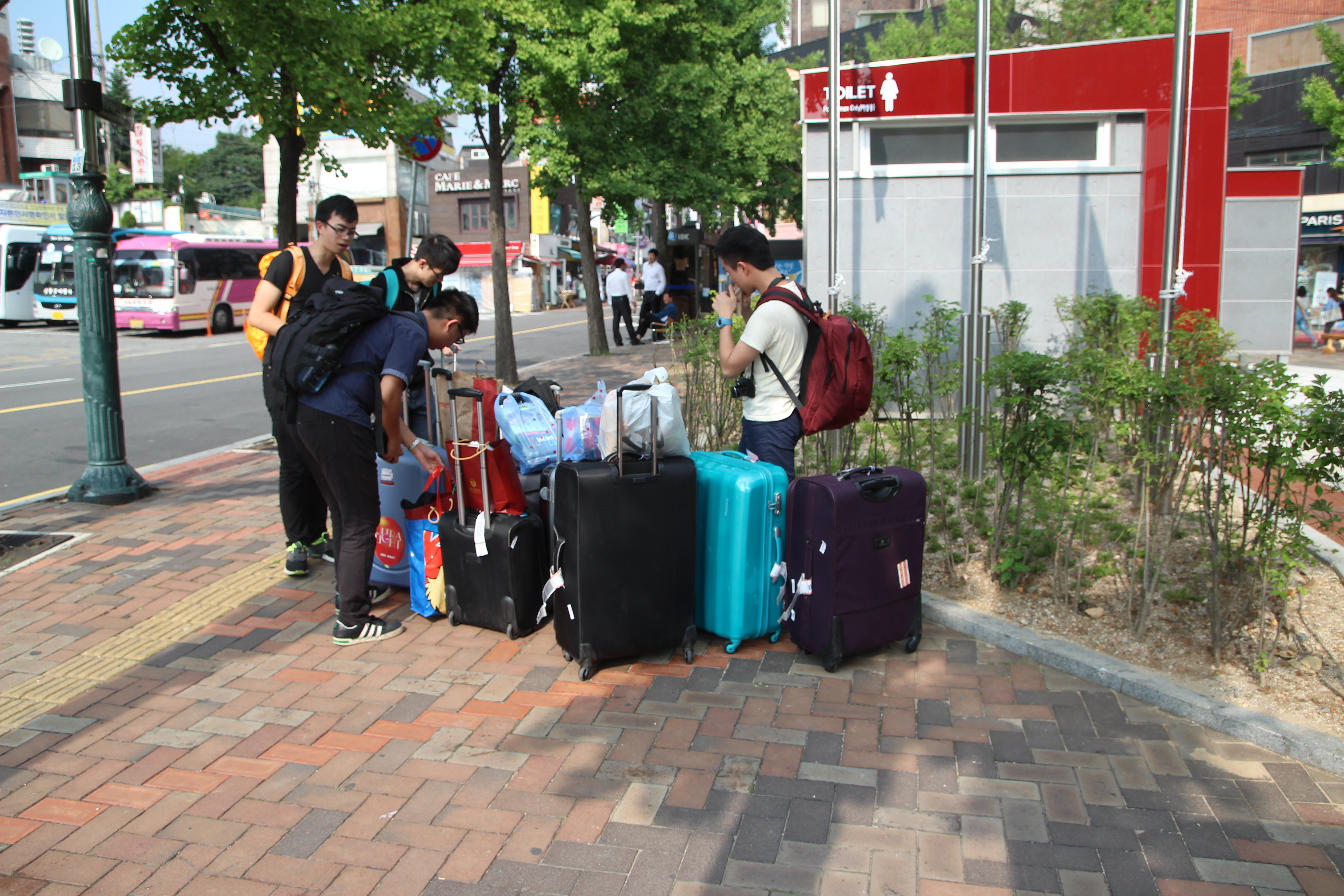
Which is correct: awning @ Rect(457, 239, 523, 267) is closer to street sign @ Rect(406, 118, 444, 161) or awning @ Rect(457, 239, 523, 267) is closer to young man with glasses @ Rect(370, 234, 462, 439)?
→ street sign @ Rect(406, 118, 444, 161)

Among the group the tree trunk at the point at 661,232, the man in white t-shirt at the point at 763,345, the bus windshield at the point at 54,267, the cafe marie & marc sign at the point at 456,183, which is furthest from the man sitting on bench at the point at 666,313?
the cafe marie & marc sign at the point at 456,183

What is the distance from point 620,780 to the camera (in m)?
3.30

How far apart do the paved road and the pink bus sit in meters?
1.63

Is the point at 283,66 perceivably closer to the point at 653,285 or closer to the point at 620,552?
the point at 620,552

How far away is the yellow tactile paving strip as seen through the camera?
12.9 ft

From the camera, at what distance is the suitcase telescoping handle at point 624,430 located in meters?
3.91

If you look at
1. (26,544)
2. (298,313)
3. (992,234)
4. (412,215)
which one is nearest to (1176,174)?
(992,234)

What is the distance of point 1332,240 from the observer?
26719 millimetres

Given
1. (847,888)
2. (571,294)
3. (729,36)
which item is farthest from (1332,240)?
(571,294)

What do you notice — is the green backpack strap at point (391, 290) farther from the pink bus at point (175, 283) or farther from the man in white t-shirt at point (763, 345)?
the pink bus at point (175, 283)

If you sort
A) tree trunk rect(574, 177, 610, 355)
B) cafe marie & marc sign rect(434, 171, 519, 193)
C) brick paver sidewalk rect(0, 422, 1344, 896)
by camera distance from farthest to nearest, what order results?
cafe marie & marc sign rect(434, 171, 519, 193) < tree trunk rect(574, 177, 610, 355) < brick paver sidewalk rect(0, 422, 1344, 896)

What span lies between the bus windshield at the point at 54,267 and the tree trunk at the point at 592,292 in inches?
693

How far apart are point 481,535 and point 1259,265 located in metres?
10.5

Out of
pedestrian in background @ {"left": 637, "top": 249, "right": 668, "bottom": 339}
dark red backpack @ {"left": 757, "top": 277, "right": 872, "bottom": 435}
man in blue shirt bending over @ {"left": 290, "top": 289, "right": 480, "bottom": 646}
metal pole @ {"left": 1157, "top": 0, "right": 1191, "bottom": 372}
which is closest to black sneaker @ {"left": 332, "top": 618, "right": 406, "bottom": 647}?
man in blue shirt bending over @ {"left": 290, "top": 289, "right": 480, "bottom": 646}
